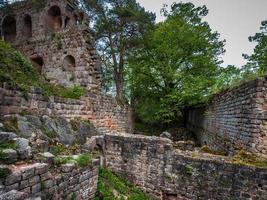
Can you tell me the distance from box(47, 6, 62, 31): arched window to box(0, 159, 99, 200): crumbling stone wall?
36.2 feet

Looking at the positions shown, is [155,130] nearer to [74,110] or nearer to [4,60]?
[74,110]

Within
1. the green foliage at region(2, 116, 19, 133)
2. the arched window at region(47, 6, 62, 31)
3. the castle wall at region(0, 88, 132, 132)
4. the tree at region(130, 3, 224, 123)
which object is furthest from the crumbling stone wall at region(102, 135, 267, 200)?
the arched window at region(47, 6, 62, 31)

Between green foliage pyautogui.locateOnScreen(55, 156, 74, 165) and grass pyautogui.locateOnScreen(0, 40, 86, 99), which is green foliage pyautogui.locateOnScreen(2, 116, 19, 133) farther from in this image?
green foliage pyautogui.locateOnScreen(55, 156, 74, 165)

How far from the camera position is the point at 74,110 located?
9227mm

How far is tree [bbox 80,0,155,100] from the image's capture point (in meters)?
18.2

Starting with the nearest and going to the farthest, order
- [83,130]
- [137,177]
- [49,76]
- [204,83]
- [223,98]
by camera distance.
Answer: [137,177], [83,130], [223,98], [49,76], [204,83]

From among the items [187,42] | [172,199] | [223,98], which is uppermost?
[187,42]

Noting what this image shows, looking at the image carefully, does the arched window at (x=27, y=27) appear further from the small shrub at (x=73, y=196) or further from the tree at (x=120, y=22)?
the small shrub at (x=73, y=196)

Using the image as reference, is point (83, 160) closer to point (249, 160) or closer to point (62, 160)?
point (62, 160)

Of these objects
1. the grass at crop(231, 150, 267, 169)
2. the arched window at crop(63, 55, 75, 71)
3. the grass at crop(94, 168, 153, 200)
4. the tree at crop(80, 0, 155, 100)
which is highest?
the tree at crop(80, 0, 155, 100)

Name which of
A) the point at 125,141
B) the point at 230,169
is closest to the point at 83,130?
the point at 125,141

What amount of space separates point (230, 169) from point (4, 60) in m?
7.06

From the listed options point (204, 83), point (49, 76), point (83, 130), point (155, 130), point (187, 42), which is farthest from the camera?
point (155, 130)

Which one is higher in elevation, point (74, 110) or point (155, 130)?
point (74, 110)
